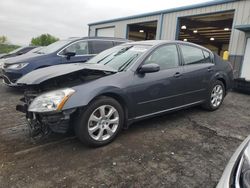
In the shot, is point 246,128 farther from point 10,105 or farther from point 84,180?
point 10,105

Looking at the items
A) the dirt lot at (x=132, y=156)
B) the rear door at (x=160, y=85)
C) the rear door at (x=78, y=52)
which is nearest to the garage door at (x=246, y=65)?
the dirt lot at (x=132, y=156)

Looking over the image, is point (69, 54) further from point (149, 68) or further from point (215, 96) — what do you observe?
point (215, 96)

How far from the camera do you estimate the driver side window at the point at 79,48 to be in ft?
24.1

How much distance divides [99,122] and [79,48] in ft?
15.8

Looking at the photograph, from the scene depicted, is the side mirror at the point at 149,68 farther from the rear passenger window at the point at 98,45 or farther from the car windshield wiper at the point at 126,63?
the rear passenger window at the point at 98,45

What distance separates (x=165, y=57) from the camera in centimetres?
417

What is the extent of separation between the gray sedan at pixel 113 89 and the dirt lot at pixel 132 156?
29 centimetres

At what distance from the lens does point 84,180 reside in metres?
2.56

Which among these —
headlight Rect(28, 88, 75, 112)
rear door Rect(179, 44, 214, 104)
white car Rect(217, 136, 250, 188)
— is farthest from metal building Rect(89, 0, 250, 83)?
white car Rect(217, 136, 250, 188)

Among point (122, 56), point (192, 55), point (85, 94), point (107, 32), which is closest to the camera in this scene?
point (85, 94)

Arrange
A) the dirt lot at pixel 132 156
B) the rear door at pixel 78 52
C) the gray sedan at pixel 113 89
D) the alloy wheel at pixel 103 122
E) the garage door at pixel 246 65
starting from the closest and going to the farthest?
the dirt lot at pixel 132 156 → the gray sedan at pixel 113 89 → the alloy wheel at pixel 103 122 → the rear door at pixel 78 52 → the garage door at pixel 246 65

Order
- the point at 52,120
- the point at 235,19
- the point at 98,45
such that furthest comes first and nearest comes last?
the point at 235,19 → the point at 98,45 → the point at 52,120

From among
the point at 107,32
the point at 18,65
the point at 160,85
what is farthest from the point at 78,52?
the point at 107,32

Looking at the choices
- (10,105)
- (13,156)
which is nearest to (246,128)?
(13,156)
